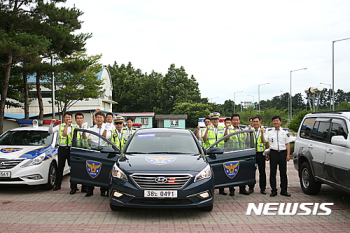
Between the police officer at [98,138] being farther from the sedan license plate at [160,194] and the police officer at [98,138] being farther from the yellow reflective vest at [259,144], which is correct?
the yellow reflective vest at [259,144]

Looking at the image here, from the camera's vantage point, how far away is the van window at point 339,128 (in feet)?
20.4

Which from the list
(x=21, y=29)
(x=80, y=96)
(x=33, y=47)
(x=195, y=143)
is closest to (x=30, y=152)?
(x=195, y=143)

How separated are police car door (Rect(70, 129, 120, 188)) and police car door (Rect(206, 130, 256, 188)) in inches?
81.0

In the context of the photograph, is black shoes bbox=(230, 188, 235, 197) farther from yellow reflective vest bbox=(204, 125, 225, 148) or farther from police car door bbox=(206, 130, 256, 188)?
yellow reflective vest bbox=(204, 125, 225, 148)

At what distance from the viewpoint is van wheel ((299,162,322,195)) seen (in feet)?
24.2

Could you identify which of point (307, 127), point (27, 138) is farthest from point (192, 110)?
point (307, 127)

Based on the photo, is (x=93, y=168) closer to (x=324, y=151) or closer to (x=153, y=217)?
(x=153, y=217)

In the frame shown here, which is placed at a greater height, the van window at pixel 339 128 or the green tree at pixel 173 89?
the green tree at pixel 173 89

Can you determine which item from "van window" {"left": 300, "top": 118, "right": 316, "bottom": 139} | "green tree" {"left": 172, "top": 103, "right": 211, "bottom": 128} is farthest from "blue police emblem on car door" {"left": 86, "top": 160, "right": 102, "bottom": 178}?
"green tree" {"left": 172, "top": 103, "right": 211, "bottom": 128}

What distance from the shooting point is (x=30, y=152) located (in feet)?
26.8

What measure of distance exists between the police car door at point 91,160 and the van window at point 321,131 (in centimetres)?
423

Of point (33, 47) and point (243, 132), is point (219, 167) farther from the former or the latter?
point (33, 47)

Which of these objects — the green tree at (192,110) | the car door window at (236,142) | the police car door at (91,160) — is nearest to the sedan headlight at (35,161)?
the police car door at (91,160)

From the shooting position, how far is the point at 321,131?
282 inches
